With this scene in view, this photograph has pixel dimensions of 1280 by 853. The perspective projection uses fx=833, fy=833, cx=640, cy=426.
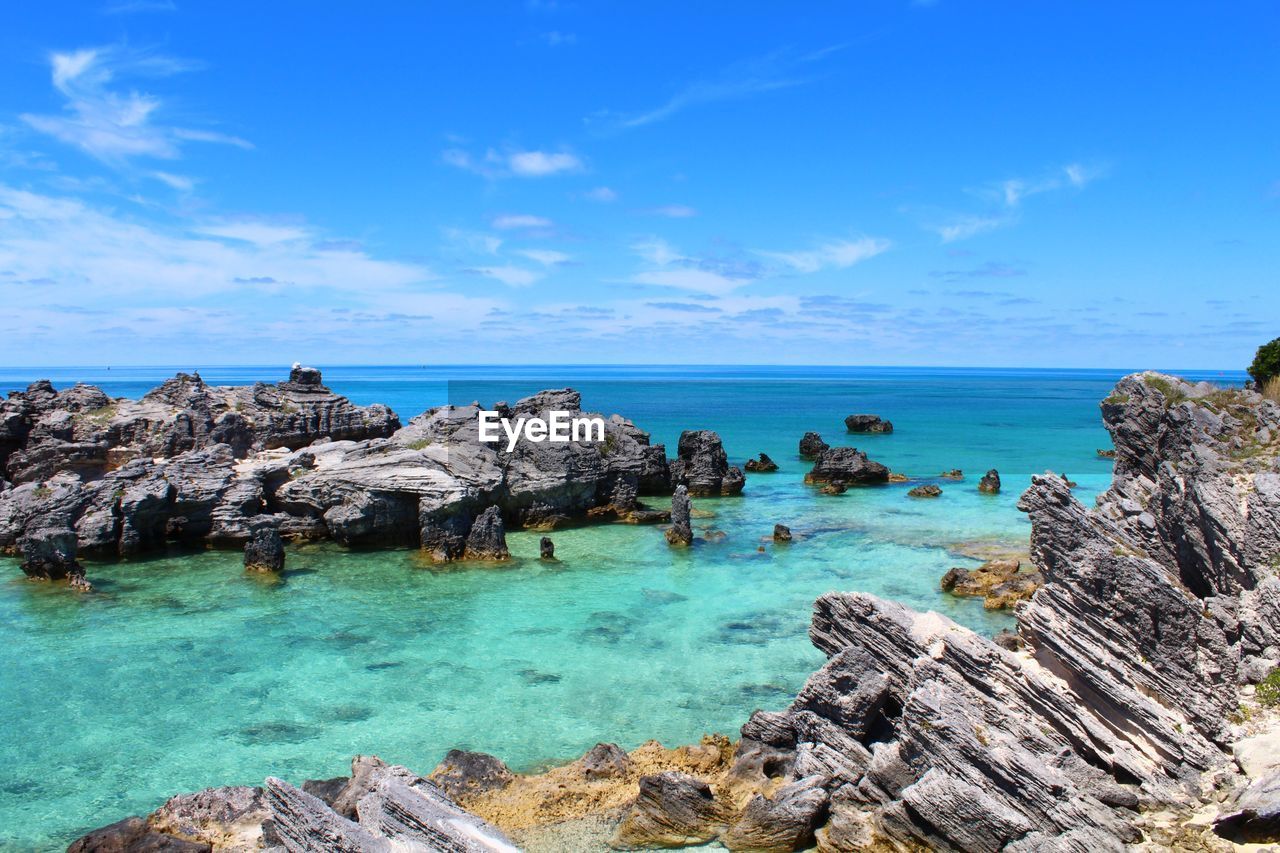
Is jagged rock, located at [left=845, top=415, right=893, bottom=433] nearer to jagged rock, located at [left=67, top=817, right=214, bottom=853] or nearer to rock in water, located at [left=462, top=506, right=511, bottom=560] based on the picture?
rock in water, located at [left=462, top=506, right=511, bottom=560]

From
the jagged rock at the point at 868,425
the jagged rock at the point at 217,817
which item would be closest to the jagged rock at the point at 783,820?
the jagged rock at the point at 217,817

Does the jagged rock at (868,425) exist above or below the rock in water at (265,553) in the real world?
above

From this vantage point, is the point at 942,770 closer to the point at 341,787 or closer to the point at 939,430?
the point at 341,787

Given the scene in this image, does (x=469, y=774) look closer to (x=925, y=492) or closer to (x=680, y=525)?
(x=680, y=525)

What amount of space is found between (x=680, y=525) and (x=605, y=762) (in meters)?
20.2

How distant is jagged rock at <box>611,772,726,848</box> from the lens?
44.1ft

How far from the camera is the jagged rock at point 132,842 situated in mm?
12641

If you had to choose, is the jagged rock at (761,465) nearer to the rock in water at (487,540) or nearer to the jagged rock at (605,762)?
the rock in water at (487,540)

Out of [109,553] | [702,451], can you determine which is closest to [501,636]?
[109,553]

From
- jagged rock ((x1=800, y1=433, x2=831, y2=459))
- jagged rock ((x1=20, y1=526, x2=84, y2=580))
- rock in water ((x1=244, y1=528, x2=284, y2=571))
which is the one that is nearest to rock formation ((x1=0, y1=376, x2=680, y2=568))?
jagged rock ((x1=20, y1=526, x2=84, y2=580))

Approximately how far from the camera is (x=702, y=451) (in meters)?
48.9

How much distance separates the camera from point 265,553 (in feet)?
99.1

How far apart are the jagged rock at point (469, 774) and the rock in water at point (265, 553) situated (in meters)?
16.9

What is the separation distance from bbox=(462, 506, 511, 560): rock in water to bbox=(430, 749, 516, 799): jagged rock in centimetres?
1665
